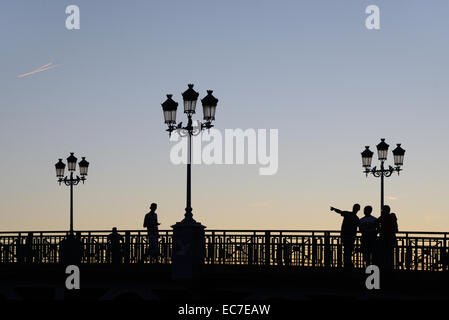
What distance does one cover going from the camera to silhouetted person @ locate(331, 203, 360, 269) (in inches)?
963

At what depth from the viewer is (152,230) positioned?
90.7 feet

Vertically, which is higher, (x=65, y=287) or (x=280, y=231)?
(x=280, y=231)

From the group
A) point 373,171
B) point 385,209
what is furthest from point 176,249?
point 373,171

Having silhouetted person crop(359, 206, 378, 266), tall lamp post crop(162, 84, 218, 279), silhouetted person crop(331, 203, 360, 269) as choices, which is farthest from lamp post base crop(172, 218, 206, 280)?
silhouetted person crop(359, 206, 378, 266)

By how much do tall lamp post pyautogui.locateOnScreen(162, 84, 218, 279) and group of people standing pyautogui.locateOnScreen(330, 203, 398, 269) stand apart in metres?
3.98

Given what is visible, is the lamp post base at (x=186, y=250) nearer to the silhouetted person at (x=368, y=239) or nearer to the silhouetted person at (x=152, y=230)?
the silhouetted person at (x=152, y=230)

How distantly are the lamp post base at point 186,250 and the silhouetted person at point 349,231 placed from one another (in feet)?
12.9

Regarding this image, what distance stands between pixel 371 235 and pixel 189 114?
568cm

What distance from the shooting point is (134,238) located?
93.3 feet

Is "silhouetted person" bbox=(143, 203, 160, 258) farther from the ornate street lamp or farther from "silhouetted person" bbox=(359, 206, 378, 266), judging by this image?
"silhouetted person" bbox=(359, 206, 378, 266)

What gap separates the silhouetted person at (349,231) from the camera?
24.5m

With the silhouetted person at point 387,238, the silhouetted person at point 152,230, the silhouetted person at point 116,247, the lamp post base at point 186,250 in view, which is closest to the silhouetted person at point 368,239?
the silhouetted person at point 387,238
